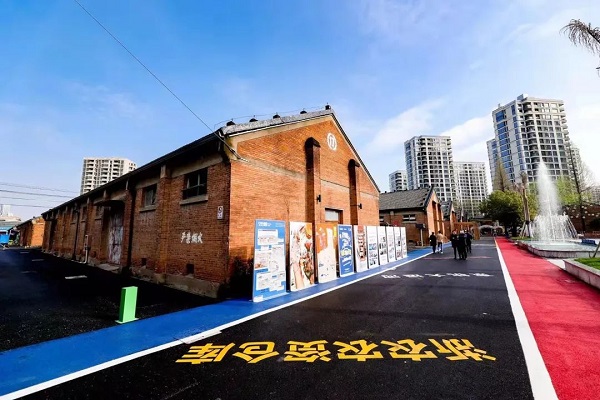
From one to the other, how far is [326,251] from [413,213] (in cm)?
2576

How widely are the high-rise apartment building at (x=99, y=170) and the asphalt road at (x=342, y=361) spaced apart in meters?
127

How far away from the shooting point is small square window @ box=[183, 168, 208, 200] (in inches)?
423

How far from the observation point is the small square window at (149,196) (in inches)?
545

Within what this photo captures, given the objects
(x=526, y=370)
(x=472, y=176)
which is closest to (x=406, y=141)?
(x=472, y=176)

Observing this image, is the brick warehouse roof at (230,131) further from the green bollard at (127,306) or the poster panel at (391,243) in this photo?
the poster panel at (391,243)

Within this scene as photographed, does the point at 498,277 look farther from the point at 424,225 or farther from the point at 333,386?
the point at 424,225

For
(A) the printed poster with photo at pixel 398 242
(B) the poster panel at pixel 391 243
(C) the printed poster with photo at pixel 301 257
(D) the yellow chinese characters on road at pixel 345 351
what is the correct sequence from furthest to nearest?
(A) the printed poster with photo at pixel 398 242
(B) the poster panel at pixel 391 243
(C) the printed poster with photo at pixel 301 257
(D) the yellow chinese characters on road at pixel 345 351

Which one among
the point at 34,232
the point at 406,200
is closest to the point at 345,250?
the point at 406,200

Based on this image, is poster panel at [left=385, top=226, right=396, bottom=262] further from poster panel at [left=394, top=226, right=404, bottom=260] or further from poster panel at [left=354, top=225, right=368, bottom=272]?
poster panel at [left=354, top=225, right=368, bottom=272]

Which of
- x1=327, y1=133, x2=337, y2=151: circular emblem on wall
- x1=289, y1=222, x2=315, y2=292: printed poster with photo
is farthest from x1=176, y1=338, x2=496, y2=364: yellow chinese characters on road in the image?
x1=327, y1=133, x2=337, y2=151: circular emblem on wall

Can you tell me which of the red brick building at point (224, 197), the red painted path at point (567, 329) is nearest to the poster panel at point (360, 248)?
the red brick building at point (224, 197)

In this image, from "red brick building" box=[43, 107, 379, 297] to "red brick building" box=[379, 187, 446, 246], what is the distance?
1830 cm

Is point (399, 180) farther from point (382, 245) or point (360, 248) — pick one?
point (360, 248)

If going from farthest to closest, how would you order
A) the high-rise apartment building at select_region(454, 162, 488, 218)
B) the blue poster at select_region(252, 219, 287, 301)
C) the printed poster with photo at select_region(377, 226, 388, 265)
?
1. the high-rise apartment building at select_region(454, 162, 488, 218)
2. the printed poster with photo at select_region(377, 226, 388, 265)
3. the blue poster at select_region(252, 219, 287, 301)
